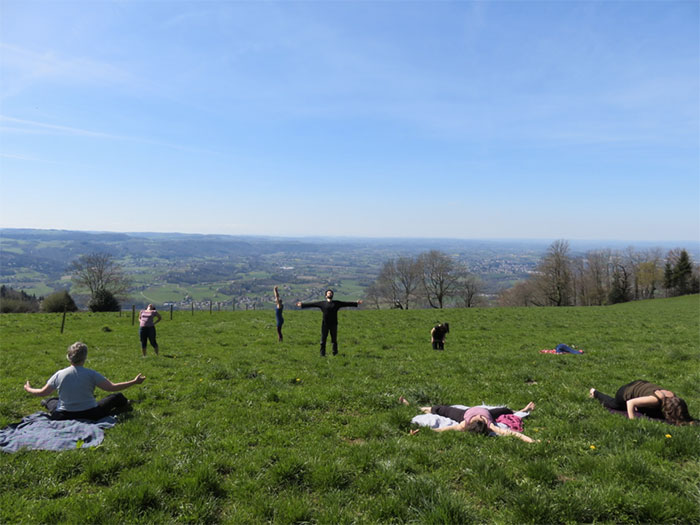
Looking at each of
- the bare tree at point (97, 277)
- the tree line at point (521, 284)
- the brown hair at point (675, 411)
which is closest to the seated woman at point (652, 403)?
the brown hair at point (675, 411)

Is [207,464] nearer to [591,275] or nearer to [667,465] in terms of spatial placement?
[667,465]

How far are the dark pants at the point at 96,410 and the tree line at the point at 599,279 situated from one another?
70601 mm

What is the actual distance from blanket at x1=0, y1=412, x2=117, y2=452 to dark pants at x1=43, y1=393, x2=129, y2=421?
14 cm

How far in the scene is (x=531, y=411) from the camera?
782 cm

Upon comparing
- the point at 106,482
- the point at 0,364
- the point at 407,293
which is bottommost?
the point at 407,293

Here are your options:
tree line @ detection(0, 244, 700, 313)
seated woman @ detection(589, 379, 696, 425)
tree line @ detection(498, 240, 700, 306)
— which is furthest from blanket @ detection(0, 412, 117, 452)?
tree line @ detection(498, 240, 700, 306)

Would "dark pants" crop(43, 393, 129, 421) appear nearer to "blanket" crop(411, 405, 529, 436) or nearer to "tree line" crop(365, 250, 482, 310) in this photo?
"blanket" crop(411, 405, 529, 436)

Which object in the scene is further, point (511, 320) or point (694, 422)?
point (511, 320)

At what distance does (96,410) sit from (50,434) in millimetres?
916

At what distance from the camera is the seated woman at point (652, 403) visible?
6762 mm

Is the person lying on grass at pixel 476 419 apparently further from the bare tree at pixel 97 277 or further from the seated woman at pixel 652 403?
the bare tree at pixel 97 277

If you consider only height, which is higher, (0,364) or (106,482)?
(106,482)

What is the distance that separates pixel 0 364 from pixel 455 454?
15.3 metres

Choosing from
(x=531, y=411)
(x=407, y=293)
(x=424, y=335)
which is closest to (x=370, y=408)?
(x=531, y=411)
